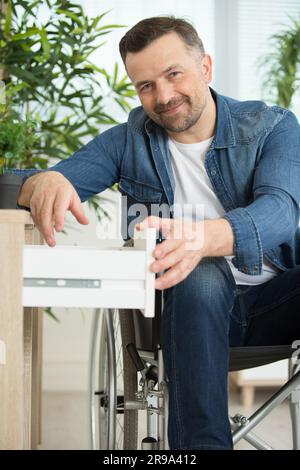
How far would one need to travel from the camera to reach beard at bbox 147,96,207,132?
4.95 feet

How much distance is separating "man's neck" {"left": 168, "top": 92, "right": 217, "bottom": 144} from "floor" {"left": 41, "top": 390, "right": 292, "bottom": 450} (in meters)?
1.27

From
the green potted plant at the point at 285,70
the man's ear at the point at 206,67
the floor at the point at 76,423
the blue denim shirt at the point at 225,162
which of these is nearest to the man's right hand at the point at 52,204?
the blue denim shirt at the point at 225,162

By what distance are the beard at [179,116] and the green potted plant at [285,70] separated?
77.9 inches

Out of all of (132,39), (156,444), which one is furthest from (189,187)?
(156,444)

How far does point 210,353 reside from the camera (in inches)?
45.1

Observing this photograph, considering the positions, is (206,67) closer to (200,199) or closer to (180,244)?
(200,199)

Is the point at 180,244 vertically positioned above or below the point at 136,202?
below

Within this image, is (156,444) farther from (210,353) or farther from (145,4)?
(145,4)

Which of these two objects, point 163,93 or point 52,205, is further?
point 163,93

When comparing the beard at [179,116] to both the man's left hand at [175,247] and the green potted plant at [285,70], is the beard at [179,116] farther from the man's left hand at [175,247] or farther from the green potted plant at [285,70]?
the green potted plant at [285,70]

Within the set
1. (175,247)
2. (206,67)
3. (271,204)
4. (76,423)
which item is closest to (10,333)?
(175,247)

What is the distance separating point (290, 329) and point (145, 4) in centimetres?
265

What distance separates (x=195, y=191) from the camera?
60.9 inches

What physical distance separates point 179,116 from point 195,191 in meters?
0.16
